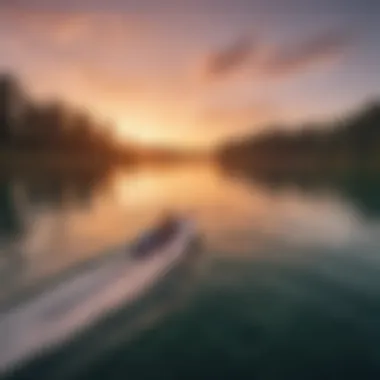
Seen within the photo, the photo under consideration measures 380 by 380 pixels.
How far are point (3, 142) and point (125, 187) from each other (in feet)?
2.88

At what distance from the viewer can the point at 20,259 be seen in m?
2.81

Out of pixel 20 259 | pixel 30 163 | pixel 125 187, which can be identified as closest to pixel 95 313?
pixel 20 259

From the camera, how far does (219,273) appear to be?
2.96 m

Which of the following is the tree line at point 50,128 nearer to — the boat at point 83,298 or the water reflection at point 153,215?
the water reflection at point 153,215

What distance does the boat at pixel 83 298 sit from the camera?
187cm

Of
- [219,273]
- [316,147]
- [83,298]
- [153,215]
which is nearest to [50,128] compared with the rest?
[153,215]

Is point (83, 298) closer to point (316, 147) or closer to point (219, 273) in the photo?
point (219, 273)

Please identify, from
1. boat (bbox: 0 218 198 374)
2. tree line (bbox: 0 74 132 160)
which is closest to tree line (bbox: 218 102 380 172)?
boat (bbox: 0 218 198 374)

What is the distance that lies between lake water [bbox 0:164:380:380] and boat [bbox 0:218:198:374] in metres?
0.07

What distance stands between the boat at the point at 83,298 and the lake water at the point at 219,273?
7 cm

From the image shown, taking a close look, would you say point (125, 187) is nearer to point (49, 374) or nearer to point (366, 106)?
point (49, 374)

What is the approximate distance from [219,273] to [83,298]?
1.03 m

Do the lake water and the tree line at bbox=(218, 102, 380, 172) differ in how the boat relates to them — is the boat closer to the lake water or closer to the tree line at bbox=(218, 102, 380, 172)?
the lake water

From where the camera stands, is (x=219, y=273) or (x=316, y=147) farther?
(x=316, y=147)
